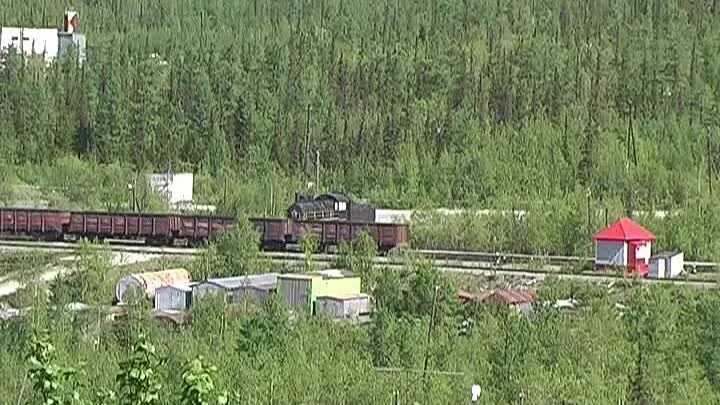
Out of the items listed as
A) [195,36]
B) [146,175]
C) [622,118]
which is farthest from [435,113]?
[195,36]

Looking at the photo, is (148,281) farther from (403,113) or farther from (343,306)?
(403,113)

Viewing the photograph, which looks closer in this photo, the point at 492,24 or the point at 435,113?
the point at 435,113

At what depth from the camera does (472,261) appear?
33344 mm

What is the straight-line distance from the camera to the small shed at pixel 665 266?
31.8 metres

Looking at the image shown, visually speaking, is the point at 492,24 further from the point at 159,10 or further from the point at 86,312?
the point at 86,312

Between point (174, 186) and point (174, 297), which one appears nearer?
point (174, 297)

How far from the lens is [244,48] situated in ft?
210

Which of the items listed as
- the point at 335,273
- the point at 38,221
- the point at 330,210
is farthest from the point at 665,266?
the point at 38,221

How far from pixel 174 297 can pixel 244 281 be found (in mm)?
1373

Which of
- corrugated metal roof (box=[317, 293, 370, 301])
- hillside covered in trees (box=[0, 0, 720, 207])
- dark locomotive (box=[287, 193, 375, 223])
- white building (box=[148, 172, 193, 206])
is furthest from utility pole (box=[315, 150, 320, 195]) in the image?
corrugated metal roof (box=[317, 293, 370, 301])

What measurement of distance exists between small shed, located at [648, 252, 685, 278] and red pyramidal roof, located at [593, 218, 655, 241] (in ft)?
1.79

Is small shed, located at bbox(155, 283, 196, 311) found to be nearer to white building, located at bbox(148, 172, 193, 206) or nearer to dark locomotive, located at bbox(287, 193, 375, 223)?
dark locomotive, located at bbox(287, 193, 375, 223)

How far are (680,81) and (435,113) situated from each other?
9.18m

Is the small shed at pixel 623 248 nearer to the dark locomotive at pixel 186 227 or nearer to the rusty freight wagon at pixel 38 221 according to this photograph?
the dark locomotive at pixel 186 227
